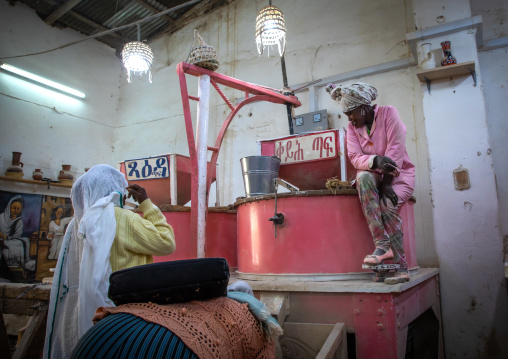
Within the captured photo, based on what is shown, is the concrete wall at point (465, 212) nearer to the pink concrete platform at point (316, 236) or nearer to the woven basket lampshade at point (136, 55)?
the pink concrete platform at point (316, 236)

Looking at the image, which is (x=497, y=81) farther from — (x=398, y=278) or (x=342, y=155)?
(x=398, y=278)

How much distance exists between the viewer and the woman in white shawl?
259 inches

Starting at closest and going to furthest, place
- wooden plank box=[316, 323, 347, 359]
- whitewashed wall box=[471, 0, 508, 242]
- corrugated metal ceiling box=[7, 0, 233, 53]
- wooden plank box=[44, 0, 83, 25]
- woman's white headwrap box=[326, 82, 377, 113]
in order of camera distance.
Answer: wooden plank box=[316, 323, 347, 359] < woman's white headwrap box=[326, 82, 377, 113] < whitewashed wall box=[471, 0, 508, 242] < wooden plank box=[44, 0, 83, 25] < corrugated metal ceiling box=[7, 0, 233, 53]

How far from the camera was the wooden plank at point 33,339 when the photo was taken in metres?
2.92

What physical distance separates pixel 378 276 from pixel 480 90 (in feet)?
9.53

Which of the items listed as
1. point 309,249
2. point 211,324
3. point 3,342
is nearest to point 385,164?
point 309,249

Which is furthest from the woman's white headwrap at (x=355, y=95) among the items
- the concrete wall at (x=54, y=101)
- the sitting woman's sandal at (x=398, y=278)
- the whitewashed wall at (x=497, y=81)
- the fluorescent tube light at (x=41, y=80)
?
the fluorescent tube light at (x=41, y=80)

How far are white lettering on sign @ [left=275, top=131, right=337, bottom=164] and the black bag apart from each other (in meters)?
2.86

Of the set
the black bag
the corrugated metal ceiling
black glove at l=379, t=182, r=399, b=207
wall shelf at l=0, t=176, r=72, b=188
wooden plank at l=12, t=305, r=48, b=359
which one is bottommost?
wooden plank at l=12, t=305, r=48, b=359

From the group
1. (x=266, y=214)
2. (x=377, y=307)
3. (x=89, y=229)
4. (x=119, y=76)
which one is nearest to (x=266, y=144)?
(x=266, y=214)

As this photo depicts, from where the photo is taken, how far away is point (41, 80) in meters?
7.41

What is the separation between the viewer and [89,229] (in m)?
Result: 2.12

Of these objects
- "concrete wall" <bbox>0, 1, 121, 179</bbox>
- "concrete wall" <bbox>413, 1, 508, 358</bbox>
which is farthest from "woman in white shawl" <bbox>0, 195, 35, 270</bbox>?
"concrete wall" <bbox>413, 1, 508, 358</bbox>

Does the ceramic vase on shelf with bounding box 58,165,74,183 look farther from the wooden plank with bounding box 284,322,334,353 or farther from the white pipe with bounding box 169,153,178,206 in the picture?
the wooden plank with bounding box 284,322,334,353
